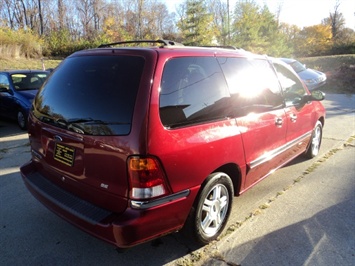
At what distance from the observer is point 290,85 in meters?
4.58

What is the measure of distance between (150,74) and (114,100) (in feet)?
1.09

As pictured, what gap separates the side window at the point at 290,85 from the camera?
412 cm

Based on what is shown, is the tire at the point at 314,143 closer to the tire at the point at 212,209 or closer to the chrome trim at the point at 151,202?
the tire at the point at 212,209

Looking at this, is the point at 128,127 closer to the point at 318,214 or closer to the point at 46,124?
the point at 46,124

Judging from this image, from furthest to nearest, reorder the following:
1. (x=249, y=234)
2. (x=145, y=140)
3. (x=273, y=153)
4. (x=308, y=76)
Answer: (x=308, y=76) → (x=273, y=153) → (x=249, y=234) → (x=145, y=140)

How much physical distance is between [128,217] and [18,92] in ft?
22.2

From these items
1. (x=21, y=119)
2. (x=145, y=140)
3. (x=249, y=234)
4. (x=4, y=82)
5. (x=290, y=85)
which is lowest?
(x=249, y=234)

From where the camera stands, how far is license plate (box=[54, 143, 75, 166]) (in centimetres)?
247

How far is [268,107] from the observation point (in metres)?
3.44

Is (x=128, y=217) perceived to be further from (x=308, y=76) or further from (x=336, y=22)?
(x=336, y=22)

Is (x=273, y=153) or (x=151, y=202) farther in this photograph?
(x=273, y=153)

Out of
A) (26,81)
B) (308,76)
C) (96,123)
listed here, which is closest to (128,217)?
(96,123)

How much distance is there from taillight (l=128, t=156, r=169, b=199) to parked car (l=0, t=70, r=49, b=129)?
6.07 metres

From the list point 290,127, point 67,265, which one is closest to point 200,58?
point 290,127
